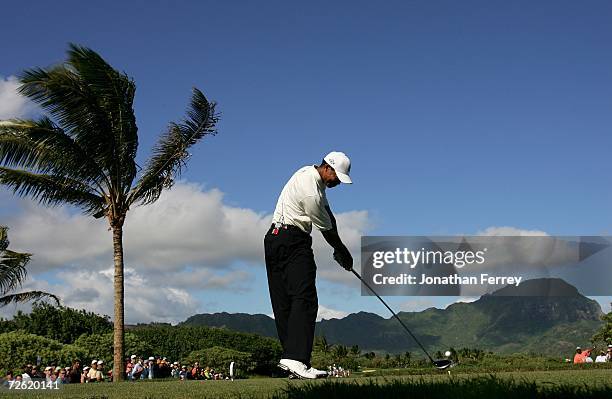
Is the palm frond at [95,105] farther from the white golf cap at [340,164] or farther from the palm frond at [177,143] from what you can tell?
the white golf cap at [340,164]

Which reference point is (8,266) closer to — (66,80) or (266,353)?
(66,80)

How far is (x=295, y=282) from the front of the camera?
7.00m

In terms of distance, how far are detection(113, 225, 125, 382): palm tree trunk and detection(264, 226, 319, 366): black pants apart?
1908 centimetres

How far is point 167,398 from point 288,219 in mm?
1968

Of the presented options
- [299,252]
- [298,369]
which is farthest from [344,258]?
[298,369]


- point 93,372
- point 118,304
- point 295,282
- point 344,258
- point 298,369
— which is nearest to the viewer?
point 295,282

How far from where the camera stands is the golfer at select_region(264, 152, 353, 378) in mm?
7012

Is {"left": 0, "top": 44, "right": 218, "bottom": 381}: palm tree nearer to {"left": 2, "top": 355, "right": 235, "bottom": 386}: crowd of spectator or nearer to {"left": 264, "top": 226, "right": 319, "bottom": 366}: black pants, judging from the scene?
{"left": 2, "top": 355, "right": 235, "bottom": 386}: crowd of spectator

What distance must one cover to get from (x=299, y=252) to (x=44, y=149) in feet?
Answer: 66.4

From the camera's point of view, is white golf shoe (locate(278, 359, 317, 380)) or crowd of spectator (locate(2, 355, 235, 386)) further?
crowd of spectator (locate(2, 355, 235, 386))

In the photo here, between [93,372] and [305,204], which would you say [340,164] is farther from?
[93,372]

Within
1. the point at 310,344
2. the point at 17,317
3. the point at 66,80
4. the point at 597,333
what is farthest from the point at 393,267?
the point at 310,344

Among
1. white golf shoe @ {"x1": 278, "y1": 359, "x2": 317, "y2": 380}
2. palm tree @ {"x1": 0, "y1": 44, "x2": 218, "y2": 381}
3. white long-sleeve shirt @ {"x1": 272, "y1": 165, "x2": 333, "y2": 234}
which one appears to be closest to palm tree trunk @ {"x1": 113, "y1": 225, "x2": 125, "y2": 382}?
palm tree @ {"x1": 0, "y1": 44, "x2": 218, "y2": 381}

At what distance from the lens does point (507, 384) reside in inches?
182
